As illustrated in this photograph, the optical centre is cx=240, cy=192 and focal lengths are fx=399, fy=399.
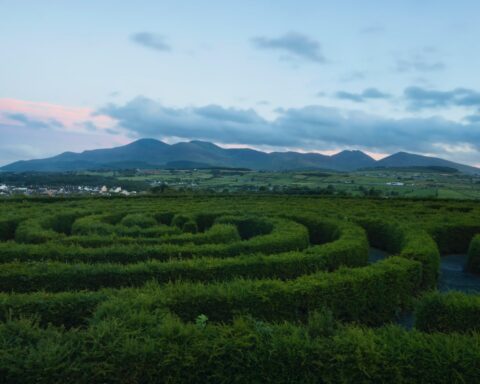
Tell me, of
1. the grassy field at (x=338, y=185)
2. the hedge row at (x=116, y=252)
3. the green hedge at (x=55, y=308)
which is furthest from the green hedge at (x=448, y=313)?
the grassy field at (x=338, y=185)

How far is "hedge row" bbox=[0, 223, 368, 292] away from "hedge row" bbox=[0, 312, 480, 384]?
565 cm

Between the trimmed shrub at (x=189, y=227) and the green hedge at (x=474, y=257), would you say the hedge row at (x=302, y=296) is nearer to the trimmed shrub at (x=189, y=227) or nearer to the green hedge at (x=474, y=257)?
the green hedge at (x=474, y=257)

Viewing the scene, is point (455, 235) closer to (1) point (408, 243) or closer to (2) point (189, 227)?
(1) point (408, 243)

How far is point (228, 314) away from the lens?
10672mm

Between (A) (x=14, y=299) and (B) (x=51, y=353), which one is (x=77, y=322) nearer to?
(A) (x=14, y=299)

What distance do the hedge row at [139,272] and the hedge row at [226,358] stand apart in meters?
5.65

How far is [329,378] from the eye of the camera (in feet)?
23.3

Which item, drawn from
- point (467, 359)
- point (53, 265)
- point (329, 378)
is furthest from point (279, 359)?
point (53, 265)

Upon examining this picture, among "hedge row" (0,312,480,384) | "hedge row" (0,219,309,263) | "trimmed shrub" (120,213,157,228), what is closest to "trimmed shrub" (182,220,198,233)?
"trimmed shrub" (120,213,157,228)

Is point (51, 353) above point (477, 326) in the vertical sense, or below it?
above

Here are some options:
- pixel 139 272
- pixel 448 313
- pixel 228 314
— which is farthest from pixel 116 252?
pixel 448 313

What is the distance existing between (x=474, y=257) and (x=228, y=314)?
52.8 feet

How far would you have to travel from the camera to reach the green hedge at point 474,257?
20641mm

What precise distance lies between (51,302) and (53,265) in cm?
376
